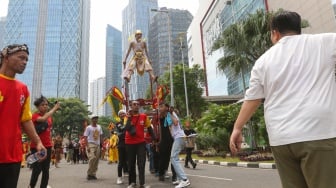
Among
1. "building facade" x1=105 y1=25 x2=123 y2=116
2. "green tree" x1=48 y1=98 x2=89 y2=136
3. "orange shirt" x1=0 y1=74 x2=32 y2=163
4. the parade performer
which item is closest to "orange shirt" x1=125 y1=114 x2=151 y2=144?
the parade performer

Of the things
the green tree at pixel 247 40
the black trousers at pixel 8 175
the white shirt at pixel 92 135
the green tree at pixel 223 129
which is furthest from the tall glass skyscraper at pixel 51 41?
the black trousers at pixel 8 175

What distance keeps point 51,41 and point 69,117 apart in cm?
4724

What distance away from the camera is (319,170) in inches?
75.1

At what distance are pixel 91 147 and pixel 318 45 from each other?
7.59 meters

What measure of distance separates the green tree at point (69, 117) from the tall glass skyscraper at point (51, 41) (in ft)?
124

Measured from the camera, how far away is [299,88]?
211cm

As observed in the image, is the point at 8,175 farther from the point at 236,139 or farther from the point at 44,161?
the point at 44,161

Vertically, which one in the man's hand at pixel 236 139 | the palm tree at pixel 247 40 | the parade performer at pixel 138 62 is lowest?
the man's hand at pixel 236 139

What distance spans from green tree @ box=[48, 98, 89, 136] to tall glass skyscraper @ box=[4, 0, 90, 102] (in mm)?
37912

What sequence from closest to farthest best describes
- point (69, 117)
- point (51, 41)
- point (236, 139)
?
1. point (236, 139)
2. point (69, 117)
3. point (51, 41)

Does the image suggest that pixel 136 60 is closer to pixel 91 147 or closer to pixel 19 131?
pixel 91 147

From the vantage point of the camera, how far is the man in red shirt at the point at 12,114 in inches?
102

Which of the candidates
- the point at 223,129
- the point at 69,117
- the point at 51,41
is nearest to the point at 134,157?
the point at 223,129

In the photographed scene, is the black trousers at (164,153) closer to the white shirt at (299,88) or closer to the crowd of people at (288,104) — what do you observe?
the crowd of people at (288,104)
